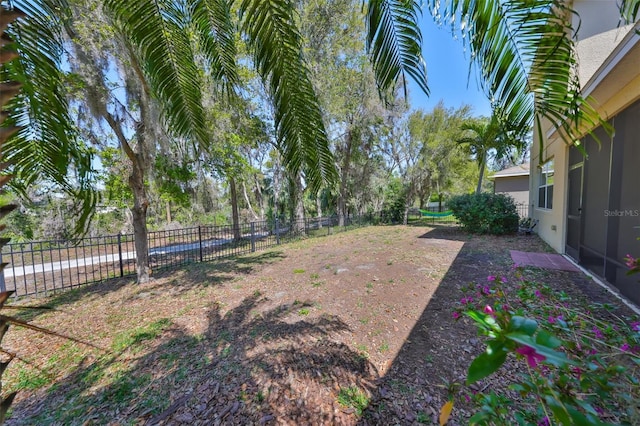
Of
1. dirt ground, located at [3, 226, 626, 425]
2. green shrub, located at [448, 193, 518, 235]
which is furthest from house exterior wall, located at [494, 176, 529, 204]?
dirt ground, located at [3, 226, 626, 425]

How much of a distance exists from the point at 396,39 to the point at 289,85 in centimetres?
84

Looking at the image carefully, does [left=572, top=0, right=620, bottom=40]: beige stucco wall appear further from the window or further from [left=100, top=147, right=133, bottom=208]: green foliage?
[left=100, top=147, right=133, bottom=208]: green foliage

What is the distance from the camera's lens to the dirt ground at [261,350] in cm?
199

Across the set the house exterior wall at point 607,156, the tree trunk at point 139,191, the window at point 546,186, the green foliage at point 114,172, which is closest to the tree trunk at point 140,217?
the tree trunk at point 139,191

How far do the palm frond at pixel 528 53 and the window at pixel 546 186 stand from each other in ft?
23.9

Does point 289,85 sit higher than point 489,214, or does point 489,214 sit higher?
point 289,85

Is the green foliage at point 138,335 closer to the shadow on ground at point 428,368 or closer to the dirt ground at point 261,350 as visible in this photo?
the dirt ground at point 261,350

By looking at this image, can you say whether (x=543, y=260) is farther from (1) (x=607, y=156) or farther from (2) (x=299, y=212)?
(2) (x=299, y=212)

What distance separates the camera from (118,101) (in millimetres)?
4992

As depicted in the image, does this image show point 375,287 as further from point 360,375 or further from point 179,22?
point 179,22

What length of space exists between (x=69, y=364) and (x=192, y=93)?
3136mm

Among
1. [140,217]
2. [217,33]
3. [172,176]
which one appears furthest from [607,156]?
[140,217]

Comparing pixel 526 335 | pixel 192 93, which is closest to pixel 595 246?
pixel 526 335

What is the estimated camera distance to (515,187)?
15352mm
